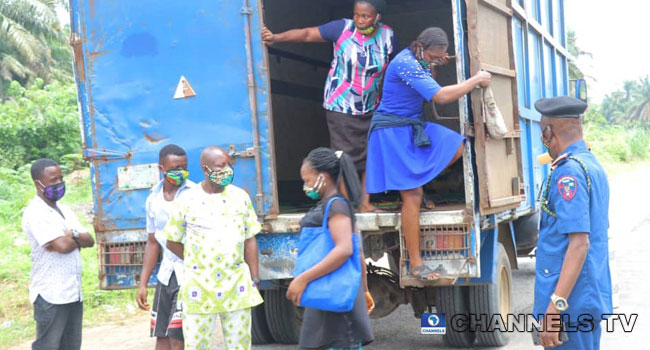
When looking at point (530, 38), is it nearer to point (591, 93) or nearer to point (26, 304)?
point (26, 304)

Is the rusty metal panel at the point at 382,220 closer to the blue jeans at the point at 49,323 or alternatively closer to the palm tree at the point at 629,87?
the blue jeans at the point at 49,323

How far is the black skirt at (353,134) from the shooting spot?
18.7ft

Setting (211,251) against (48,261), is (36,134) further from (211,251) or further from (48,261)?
(211,251)

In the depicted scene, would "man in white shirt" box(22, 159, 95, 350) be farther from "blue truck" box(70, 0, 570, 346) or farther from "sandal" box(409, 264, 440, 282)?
"sandal" box(409, 264, 440, 282)

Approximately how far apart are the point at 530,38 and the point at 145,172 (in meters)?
3.81

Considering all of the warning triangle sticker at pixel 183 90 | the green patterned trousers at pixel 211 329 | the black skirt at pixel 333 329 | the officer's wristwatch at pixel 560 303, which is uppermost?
the warning triangle sticker at pixel 183 90

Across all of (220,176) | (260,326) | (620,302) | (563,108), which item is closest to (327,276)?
(220,176)

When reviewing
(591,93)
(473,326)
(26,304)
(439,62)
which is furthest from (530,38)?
(591,93)

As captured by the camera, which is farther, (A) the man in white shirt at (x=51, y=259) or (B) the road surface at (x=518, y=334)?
(B) the road surface at (x=518, y=334)

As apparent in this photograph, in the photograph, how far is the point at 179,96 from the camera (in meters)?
5.39

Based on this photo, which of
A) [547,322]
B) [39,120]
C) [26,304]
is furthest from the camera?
[39,120]

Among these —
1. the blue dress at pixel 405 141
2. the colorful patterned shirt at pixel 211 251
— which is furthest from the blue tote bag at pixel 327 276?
the blue dress at pixel 405 141

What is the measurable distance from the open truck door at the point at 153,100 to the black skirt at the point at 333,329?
70.3 inches

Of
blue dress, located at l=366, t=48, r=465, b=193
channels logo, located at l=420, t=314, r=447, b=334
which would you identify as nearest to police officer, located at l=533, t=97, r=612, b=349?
blue dress, located at l=366, t=48, r=465, b=193
